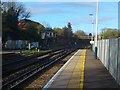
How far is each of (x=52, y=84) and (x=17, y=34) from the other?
256ft

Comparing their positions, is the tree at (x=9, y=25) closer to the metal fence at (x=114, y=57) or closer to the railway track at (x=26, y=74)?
the railway track at (x=26, y=74)

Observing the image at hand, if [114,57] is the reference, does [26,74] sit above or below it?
below

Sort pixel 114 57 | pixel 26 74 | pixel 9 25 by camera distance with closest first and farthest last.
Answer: pixel 114 57 < pixel 26 74 < pixel 9 25

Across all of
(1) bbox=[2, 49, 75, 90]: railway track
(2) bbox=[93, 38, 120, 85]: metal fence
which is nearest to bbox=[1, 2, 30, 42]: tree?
(1) bbox=[2, 49, 75, 90]: railway track

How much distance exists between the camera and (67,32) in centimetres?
16238

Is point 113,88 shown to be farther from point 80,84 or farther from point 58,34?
point 58,34

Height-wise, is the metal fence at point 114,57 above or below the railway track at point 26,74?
above

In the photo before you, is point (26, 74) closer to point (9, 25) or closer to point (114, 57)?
point (114, 57)

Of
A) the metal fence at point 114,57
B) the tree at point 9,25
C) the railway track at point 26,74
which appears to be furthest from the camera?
the tree at point 9,25

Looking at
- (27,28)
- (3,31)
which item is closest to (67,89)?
(3,31)

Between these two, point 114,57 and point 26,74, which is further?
A: point 26,74

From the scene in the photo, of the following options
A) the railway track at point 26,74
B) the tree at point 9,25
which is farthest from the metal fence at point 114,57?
the tree at point 9,25

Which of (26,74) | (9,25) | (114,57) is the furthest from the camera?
(9,25)

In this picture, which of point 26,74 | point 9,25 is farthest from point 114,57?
point 9,25
